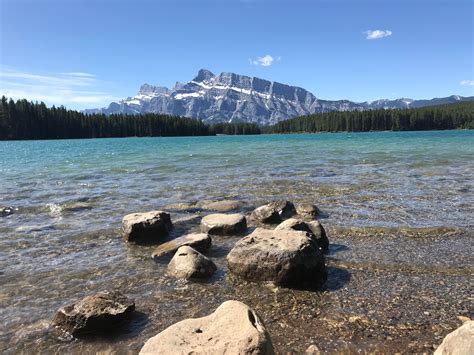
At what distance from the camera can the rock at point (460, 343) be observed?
461cm

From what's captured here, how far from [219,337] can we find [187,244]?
5559 mm

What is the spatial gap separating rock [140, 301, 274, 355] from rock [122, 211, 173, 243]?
6.56 meters

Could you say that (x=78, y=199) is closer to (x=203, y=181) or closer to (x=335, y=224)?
(x=203, y=181)

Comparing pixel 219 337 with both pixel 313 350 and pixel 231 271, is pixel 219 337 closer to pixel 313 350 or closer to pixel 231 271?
pixel 313 350

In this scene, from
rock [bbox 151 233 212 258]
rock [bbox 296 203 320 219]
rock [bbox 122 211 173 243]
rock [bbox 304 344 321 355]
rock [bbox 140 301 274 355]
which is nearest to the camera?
rock [bbox 140 301 274 355]

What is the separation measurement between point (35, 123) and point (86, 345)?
18088 centimetres

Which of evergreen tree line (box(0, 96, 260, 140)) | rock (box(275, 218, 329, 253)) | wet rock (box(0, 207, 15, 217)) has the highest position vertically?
evergreen tree line (box(0, 96, 260, 140))

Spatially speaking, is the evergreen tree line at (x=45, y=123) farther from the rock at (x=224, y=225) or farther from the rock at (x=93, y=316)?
the rock at (x=93, y=316)

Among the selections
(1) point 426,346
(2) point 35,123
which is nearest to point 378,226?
(1) point 426,346

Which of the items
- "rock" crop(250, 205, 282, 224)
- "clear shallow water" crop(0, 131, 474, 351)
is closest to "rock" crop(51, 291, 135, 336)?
"clear shallow water" crop(0, 131, 474, 351)

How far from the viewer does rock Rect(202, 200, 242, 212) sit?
631 inches

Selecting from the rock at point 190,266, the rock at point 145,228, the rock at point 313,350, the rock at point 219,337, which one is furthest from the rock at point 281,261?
the rock at point 145,228

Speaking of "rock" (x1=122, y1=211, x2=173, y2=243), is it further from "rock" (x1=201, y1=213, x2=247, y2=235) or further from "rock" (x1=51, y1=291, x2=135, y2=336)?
"rock" (x1=51, y1=291, x2=135, y2=336)

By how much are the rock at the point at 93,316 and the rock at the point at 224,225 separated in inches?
218
